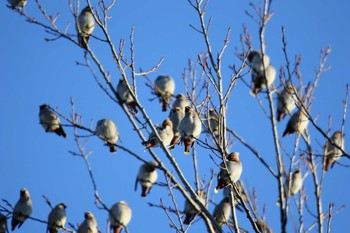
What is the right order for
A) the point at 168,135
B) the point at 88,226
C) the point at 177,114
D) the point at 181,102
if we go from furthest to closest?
the point at 181,102 < the point at 177,114 < the point at 168,135 < the point at 88,226

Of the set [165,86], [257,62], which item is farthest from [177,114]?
[257,62]

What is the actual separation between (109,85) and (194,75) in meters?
1.56

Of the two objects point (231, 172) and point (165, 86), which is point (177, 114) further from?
point (231, 172)

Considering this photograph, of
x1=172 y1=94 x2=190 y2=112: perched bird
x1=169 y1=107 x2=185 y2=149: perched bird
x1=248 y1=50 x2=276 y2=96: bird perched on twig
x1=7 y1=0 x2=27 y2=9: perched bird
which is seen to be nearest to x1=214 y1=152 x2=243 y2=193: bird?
x1=248 y1=50 x2=276 y2=96: bird perched on twig

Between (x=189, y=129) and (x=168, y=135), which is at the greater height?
(x=168, y=135)

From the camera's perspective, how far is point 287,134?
7.95 metres

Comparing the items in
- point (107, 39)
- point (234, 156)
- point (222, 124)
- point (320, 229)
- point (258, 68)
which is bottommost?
point (320, 229)

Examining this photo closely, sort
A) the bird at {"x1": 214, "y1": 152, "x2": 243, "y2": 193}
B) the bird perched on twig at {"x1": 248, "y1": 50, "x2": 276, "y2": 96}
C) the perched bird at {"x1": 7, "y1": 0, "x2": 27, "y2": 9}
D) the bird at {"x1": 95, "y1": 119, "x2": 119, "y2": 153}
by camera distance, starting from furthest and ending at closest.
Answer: the perched bird at {"x1": 7, "y1": 0, "x2": 27, "y2": 9} < the bird perched on twig at {"x1": 248, "y1": 50, "x2": 276, "y2": 96} < the bird at {"x1": 95, "y1": 119, "x2": 119, "y2": 153} < the bird at {"x1": 214, "y1": 152, "x2": 243, "y2": 193}

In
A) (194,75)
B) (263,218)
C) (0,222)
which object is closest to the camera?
(263,218)

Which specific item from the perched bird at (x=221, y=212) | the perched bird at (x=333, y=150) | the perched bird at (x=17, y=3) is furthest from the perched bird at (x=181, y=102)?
the perched bird at (x=17, y=3)

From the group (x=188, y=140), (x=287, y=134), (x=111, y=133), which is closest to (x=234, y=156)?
(x=188, y=140)

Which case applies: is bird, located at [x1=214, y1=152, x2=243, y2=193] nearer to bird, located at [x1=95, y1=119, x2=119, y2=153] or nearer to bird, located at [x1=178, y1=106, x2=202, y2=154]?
bird, located at [x1=178, y1=106, x2=202, y2=154]

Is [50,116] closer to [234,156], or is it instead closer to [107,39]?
[234,156]

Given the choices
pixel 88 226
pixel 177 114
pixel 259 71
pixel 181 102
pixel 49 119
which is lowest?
pixel 88 226
